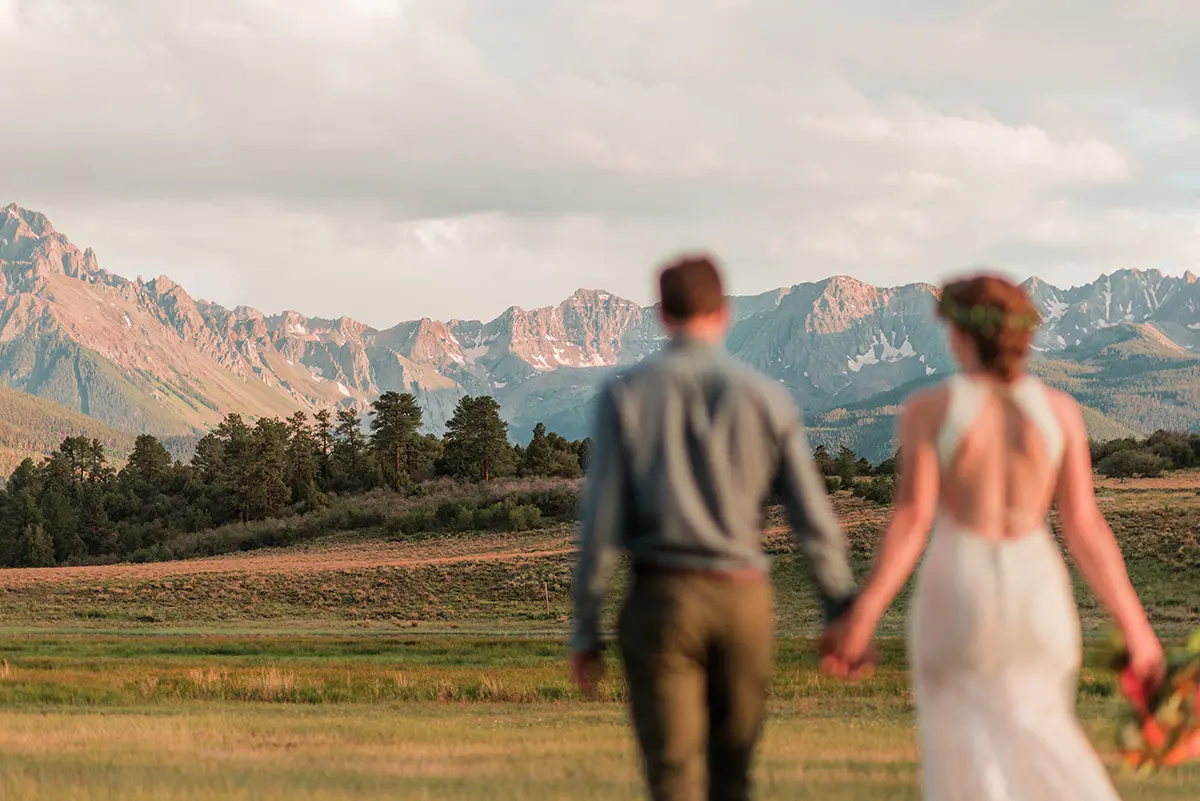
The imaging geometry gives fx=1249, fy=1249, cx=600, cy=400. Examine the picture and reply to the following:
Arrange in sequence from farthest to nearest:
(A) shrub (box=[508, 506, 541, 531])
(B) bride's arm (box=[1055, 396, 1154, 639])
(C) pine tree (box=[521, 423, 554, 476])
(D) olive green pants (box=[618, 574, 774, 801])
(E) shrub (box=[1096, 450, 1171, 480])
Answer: (C) pine tree (box=[521, 423, 554, 476]), (A) shrub (box=[508, 506, 541, 531]), (E) shrub (box=[1096, 450, 1171, 480]), (B) bride's arm (box=[1055, 396, 1154, 639]), (D) olive green pants (box=[618, 574, 774, 801])

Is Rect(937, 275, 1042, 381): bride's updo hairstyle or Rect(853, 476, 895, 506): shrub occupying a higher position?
Rect(937, 275, 1042, 381): bride's updo hairstyle

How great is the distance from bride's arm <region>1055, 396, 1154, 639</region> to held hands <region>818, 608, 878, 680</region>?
106 centimetres

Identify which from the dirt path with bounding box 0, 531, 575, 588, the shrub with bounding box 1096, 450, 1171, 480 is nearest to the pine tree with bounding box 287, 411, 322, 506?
the dirt path with bounding box 0, 531, 575, 588

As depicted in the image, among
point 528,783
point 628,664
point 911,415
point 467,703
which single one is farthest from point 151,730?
point 911,415

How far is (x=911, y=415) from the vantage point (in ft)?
18.4

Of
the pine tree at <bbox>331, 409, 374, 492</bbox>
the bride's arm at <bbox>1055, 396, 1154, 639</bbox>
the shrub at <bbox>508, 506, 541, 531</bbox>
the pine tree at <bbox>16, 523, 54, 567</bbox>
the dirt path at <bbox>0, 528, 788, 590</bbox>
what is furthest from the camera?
the pine tree at <bbox>331, 409, 374, 492</bbox>

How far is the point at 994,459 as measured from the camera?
5547mm

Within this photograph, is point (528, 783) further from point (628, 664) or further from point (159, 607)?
point (159, 607)

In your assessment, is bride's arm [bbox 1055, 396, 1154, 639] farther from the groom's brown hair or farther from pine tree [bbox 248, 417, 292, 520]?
pine tree [bbox 248, 417, 292, 520]

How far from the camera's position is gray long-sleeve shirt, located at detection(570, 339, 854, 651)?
536 cm

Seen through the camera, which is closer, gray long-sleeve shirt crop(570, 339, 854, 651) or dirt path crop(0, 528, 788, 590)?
gray long-sleeve shirt crop(570, 339, 854, 651)

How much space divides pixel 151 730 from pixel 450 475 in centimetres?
12299

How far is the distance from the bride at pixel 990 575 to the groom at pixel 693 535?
43 centimetres

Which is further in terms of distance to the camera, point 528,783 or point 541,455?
point 541,455
